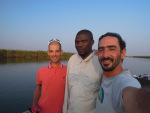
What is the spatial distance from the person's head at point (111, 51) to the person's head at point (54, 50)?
1737 millimetres

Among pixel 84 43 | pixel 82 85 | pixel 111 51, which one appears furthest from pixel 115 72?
pixel 84 43

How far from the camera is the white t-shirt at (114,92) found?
169 cm

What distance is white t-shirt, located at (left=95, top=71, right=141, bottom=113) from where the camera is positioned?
66.7 inches

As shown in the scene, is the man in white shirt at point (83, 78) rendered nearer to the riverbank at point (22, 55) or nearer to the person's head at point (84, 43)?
the person's head at point (84, 43)

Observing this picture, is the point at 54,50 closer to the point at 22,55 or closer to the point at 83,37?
the point at 83,37

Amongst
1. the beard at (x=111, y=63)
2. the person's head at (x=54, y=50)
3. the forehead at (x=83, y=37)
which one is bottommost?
the beard at (x=111, y=63)

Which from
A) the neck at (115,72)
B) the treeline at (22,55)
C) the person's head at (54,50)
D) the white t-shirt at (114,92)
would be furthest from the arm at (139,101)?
the treeline at (22,55)

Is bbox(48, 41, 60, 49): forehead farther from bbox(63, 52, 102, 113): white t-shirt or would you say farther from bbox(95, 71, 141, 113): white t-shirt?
bbox(95, 71, 141, 113): white t-shirt

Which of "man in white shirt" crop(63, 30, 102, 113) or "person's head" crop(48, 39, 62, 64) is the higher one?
"person's head" crop(48, 39, 62, 64)

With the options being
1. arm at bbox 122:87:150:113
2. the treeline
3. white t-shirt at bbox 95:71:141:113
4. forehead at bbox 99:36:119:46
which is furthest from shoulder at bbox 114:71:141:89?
the treeline

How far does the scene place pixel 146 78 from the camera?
16672 millimetres

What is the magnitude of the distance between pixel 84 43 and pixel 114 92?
161 centimetres

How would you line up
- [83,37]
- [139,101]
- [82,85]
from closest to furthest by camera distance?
[139,101] → [82,85] → [83,37]

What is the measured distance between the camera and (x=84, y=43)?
3.38 m
